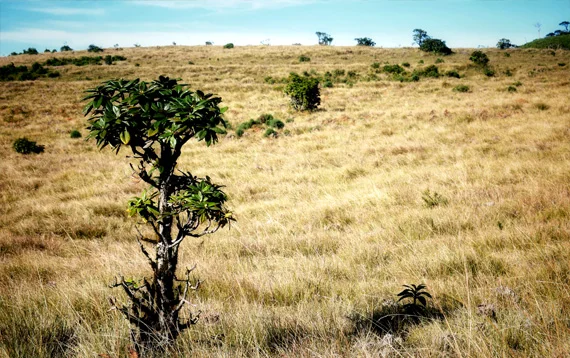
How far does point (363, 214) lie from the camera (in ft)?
18.9

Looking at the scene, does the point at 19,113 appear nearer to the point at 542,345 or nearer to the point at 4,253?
the point at 4,253

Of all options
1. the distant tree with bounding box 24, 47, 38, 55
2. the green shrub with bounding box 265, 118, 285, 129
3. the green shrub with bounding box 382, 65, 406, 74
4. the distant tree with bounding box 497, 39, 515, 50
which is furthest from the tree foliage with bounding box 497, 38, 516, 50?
the distant tree with bounding box 24, 47, 38, 55

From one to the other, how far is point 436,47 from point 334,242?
53247mm

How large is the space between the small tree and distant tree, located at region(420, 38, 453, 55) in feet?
177

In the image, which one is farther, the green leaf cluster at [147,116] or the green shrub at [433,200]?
the green shrub at [433,200]

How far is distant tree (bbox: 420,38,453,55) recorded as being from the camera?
1852 inches

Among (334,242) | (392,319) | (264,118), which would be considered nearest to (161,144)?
(392,319)

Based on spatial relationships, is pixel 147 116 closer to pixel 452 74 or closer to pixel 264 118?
pixel 264 118

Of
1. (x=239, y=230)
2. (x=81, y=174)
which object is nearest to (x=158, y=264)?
(x=239, y=230)

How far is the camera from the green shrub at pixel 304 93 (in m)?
19.0

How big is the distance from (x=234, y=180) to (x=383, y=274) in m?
6.08

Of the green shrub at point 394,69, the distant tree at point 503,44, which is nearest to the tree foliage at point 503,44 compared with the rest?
the distant tree at point 503,44

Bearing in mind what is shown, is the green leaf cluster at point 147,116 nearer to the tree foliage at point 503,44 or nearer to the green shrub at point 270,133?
the green shrub at point 270,133

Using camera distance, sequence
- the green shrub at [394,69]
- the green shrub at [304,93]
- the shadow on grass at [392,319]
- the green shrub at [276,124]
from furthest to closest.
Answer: the green shrub at [394,69], the green shrub at [304,93], the green shrub at [276,124], the shadow on grass at [392,319]
